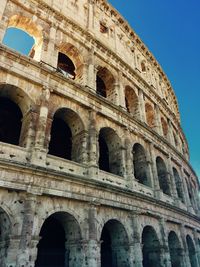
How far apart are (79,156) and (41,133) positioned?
6.56 feet

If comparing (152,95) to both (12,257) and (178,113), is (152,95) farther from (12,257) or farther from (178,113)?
(12,257)

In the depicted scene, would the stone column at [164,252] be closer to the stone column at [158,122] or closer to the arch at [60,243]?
the arch at [60,243]

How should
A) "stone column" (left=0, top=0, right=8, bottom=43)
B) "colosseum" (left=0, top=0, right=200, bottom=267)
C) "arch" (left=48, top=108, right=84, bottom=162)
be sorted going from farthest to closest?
"arch" (left=48, top=108, right=84, bottom=162)
"stone column" (left=0, top=0, right=8, bottom=43)
"colosseum" (left=0, top=0, right=200, bottom=267)

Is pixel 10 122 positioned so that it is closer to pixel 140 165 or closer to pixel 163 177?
pixel 140 165

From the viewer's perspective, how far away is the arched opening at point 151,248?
35.9ft

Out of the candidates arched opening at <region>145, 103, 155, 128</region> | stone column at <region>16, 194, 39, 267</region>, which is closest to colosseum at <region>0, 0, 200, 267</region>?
stone column at <region>16, 194, 39, 267</region>

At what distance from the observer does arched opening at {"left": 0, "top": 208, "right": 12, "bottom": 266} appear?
21.0ft

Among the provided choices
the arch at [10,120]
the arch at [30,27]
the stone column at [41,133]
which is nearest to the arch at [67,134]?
the stone column at [41,133]

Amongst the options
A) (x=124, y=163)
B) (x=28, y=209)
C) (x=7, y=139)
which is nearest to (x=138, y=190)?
(x=124, y=163)

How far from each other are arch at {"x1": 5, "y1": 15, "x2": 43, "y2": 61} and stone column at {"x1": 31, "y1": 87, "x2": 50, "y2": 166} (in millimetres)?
2499

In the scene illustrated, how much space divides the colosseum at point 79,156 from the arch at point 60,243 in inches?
1.6

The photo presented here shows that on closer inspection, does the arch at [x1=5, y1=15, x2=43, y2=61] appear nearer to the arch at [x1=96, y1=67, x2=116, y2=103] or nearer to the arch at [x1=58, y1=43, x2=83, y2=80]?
the arch at [x1=58, y1=43, x2=83, y2=80]

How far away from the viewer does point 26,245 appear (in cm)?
650

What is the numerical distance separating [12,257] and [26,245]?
0.43m
